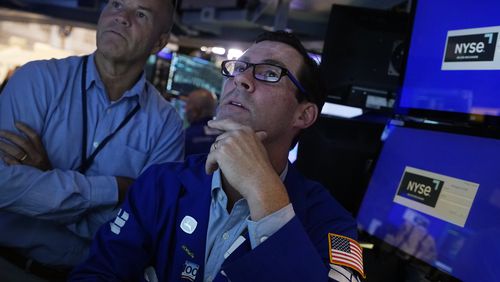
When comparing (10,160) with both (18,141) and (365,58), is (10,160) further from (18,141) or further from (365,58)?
(365,58)

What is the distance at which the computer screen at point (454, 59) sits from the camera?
53.9 inches

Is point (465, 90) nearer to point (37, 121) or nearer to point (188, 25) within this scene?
point (37, 121)

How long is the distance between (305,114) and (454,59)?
56 cm

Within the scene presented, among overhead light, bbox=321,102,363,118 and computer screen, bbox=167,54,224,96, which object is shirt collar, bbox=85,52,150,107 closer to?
overhead light, bbox=321,102,363,118

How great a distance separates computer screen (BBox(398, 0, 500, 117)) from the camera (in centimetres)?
137

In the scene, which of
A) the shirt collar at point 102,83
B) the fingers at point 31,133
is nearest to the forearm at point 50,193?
the fingers at point 31,133

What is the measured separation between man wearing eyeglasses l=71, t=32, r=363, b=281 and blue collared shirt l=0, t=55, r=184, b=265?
9.8 inches

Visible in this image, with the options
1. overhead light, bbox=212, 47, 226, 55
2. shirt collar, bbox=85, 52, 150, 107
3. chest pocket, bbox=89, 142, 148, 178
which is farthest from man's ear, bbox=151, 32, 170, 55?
overhead light, bbox=212, 47, 226, 55

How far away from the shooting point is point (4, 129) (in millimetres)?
1526

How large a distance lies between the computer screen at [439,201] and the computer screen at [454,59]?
0.11 m

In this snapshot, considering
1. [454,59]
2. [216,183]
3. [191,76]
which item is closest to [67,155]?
[216,183]

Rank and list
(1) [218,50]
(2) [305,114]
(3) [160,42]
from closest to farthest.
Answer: (2) [305,114] < (3) [160,42] < (1) [218,50]

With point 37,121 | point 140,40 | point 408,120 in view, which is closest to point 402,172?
point 408,120

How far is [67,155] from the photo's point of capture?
1.63 metres
